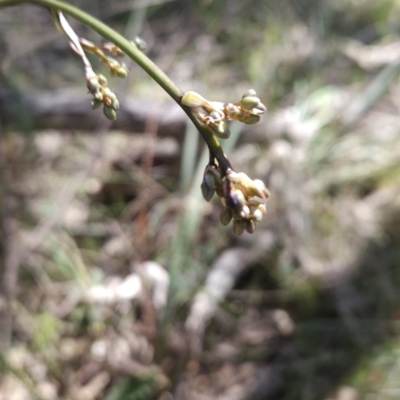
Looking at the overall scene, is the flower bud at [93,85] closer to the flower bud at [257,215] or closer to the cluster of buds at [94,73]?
the cluster of buds at [94,73]

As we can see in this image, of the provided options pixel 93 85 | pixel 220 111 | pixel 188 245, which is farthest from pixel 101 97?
pixel 188 245


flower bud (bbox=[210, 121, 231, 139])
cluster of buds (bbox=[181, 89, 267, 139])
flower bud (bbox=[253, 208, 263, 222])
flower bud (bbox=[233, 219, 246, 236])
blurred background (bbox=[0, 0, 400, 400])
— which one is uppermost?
blurred background (bbox=[0, 0, 400, 400])

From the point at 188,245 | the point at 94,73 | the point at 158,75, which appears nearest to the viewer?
the point at 158,75

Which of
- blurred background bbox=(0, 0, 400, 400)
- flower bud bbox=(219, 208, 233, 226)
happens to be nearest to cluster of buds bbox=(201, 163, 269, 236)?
flower bud bbox=(219, 208, 233, 226)

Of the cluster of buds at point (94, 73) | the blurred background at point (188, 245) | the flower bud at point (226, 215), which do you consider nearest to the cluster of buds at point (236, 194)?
the flower bud at point (226, 215)

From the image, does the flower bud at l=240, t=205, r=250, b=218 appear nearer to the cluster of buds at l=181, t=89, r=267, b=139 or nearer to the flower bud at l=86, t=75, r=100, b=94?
the cluster of buds at l=181, t=89, r=267, b=139

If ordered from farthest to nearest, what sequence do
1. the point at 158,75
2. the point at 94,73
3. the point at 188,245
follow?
the point at 188,245 < the point at 94,73 < the point at 158,75

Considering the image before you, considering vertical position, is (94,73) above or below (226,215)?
above

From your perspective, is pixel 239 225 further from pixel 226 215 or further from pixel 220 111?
pixel 220 111
